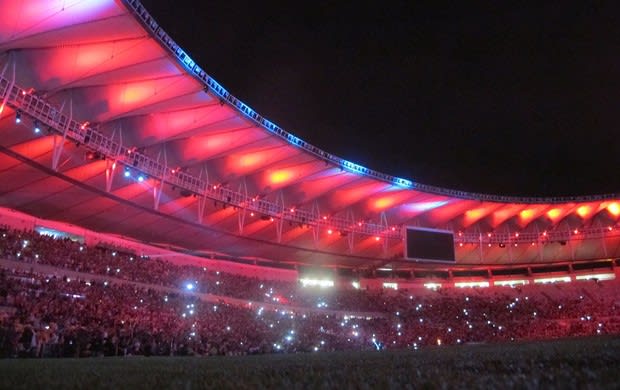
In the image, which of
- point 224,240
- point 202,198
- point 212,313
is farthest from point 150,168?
point 224,240

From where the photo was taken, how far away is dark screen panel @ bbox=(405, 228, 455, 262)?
44.3m

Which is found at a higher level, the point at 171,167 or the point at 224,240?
the point at 171,167

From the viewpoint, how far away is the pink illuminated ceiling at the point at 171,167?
75.2 ft

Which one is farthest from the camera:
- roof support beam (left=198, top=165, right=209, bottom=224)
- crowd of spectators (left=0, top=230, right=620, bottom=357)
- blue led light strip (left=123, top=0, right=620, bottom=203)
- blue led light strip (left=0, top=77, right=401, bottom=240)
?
roof support beam (left=198, top=165, right=209, bottom=224)

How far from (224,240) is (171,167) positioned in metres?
12.3

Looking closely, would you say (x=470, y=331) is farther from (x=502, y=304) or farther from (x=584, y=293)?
(x=584, y=293)

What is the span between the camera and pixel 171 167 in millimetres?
34781

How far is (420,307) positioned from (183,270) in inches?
1030

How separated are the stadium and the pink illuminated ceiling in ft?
0.41

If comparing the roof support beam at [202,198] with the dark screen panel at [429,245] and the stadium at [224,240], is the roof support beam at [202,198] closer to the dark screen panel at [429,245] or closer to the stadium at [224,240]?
the stadium at [224,240]

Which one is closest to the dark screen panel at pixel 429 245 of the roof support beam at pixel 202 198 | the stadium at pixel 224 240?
the stadium at pixel 224 240

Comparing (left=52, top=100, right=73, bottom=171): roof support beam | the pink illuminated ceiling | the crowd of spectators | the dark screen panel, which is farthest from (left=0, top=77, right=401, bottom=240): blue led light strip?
the crowd of spectators

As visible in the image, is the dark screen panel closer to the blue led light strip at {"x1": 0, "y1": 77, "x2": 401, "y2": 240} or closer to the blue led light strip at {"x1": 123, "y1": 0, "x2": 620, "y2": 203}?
the blue led light strip at {"x1": 123, "y1": 0, "x2": 620, "y2": 203}

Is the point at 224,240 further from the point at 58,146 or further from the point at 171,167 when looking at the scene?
the point at 58,146
